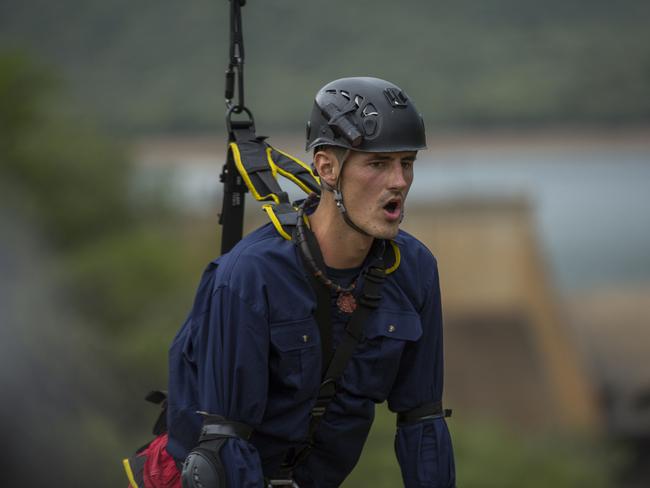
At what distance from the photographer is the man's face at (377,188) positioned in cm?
528

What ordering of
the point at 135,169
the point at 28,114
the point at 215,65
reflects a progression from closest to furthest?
the point at 28,114 < the point at 135,169 < the point at 215,65

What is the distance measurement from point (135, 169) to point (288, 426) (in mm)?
43582

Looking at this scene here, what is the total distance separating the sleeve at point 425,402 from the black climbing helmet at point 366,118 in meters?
0.77

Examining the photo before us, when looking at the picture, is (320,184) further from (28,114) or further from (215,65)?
(215,65)

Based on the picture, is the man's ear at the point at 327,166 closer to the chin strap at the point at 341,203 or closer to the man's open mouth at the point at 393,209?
the chin strap at the point at 341,203

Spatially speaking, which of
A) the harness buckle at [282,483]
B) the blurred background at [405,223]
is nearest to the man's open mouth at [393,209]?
the harness buckle at [282,483]

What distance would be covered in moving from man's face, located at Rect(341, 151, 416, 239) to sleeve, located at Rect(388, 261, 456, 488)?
518mm

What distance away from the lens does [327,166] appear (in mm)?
5398

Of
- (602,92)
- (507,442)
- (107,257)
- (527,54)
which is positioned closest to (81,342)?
(107,257)

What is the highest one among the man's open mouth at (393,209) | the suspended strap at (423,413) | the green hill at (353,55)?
the green hill at (353,55)

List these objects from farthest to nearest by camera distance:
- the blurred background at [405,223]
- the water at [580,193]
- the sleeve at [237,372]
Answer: the water at [580,193]
the blurred background at [405,223]
the sleeve at [237,372]

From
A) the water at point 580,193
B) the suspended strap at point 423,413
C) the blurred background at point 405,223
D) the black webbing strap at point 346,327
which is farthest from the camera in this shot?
the water at point 580,193

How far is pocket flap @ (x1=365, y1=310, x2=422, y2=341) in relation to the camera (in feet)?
17.9

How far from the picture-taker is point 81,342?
29.3m
